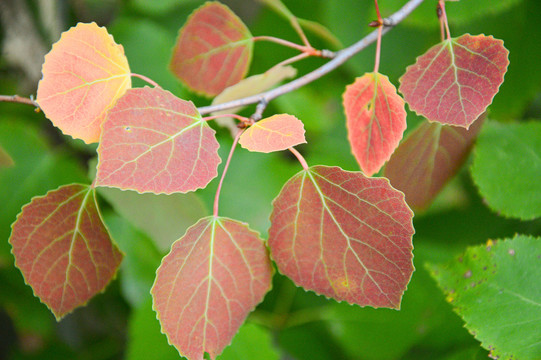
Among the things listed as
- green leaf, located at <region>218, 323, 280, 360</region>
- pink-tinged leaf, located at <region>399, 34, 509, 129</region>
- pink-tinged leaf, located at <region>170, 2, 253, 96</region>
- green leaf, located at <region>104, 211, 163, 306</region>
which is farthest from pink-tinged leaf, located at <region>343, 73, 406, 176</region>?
green leaf, located at <region>104, 211, 163, 306</region>

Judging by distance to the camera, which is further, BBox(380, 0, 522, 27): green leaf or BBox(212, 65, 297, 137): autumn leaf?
BBox(380, 0, 522, 27): green leaf

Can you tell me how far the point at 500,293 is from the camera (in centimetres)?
34

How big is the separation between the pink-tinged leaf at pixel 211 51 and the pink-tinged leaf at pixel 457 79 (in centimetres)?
15

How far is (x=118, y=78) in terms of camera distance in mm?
321

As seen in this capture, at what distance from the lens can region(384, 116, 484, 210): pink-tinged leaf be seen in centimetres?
37

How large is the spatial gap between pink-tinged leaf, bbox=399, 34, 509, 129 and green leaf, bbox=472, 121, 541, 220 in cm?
12

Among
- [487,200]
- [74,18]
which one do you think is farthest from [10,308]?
[487,200]

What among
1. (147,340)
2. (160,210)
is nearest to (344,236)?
(160,210)

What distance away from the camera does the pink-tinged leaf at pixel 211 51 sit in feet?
1.32

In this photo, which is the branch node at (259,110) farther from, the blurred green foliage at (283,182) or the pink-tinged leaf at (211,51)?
the blurred green foliage at (283,182)

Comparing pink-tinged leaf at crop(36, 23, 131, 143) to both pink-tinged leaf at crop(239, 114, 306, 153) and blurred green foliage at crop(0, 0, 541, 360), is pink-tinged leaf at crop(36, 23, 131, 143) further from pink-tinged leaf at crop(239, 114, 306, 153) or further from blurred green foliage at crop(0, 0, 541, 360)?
blurred green foliage at crop(0, 0, 541, 360)

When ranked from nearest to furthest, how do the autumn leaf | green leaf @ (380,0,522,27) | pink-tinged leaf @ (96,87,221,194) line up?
pink-tinged leaf @ (96,87,221,194), the autumn leaf, green leaf @ (380,0,522,27)

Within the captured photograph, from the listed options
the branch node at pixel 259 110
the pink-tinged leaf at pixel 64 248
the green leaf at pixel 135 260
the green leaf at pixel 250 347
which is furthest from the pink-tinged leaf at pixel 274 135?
the green leaf at pixel 135 260

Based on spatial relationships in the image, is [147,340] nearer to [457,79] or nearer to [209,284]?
[209,284]
